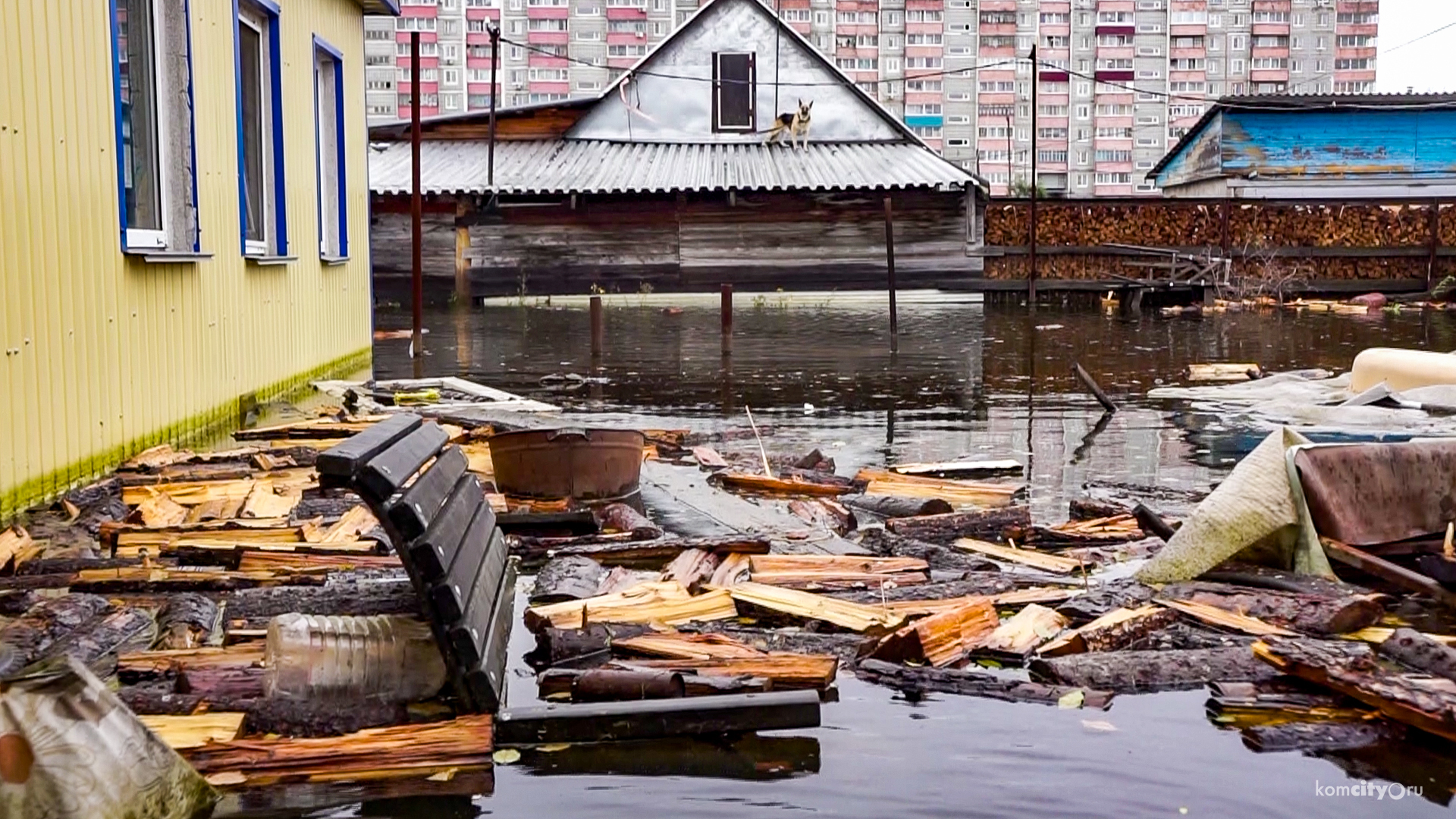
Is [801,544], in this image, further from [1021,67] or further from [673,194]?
[1021,67]

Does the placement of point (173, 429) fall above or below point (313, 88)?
below

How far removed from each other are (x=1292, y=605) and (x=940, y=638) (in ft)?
4.56

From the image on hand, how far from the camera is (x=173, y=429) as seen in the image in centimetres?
936

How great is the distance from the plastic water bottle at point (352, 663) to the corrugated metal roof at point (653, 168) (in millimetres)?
27222

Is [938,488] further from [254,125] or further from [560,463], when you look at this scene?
[254,125]

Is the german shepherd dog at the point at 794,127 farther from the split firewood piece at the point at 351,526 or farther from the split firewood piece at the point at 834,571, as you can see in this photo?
the split firewood piece at the point at 834,571

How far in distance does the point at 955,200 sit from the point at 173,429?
25081 mm

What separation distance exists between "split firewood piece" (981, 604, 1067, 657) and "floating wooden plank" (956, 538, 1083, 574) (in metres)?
0.93

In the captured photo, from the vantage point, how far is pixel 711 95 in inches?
1433

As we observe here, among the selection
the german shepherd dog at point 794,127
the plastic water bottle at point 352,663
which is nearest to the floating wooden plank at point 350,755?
the plastic water bottle at point 352,663

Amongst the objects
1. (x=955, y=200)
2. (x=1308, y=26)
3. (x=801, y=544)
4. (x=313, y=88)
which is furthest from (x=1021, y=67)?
(x=801, y=544)

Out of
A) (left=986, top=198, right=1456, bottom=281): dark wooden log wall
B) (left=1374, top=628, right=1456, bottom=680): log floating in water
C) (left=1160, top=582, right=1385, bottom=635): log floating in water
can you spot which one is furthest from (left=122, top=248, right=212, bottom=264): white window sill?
(left=986, top=198, right=1456, bottom=281): dark wooden log wall

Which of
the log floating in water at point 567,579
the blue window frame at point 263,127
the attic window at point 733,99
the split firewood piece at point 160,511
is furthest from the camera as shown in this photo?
the attic window at point 733,99

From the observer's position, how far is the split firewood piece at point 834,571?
607 cm
